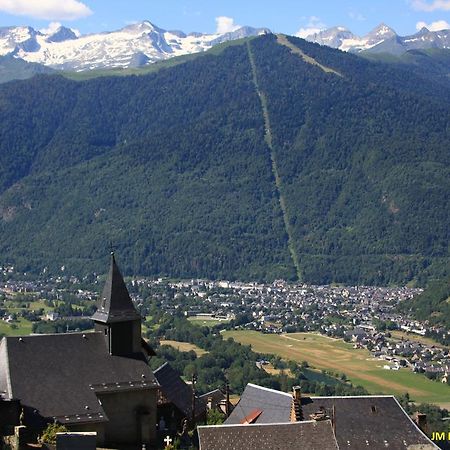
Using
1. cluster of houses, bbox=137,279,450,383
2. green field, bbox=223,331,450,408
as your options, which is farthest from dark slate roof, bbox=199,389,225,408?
cluster of houses, bbox=137,279,450,383

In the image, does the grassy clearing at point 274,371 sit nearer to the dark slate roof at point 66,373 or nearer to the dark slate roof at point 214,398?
the dark slate roof at point 214,398

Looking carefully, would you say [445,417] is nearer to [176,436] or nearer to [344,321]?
[176,436]

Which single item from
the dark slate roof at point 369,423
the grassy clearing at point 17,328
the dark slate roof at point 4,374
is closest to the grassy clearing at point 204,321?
the grassy clearing at point 17,328

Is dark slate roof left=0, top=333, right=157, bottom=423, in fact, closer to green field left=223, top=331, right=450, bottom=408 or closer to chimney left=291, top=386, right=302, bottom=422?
chimney left=291, top=386, right=302, bottom=422

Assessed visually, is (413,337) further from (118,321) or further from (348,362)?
(118,321)

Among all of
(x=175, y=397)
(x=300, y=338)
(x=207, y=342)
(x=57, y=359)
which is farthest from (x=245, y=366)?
(x=57, y=359)
